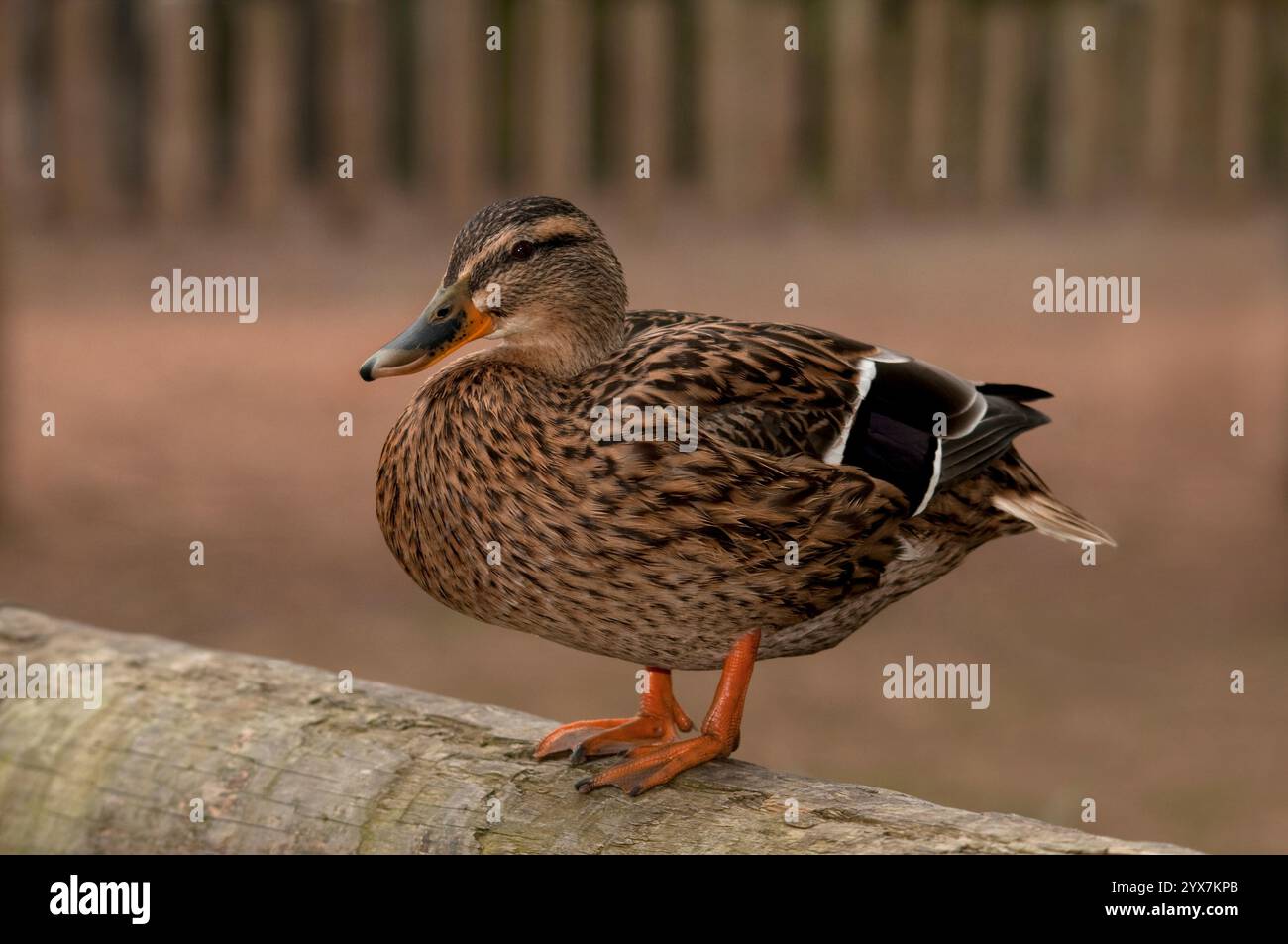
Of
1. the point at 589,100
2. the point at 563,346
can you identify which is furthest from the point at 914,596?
the point at 563,346

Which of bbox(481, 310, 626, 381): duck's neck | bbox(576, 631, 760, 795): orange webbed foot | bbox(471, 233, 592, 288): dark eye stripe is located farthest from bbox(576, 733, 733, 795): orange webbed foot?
bbox(471, 233, 592, 288): dark eye stripe

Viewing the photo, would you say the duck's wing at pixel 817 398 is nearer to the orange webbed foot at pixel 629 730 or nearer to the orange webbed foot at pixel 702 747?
the orange webbed foot at pixel 702 747

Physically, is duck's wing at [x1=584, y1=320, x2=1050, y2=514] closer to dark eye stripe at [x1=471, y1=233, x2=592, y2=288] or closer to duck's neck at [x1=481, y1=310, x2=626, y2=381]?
duck's neck at [x1=481, y1=310, x2=626, y2=381]

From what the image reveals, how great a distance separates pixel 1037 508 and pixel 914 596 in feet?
16.1

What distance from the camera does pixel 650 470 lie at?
107 inches

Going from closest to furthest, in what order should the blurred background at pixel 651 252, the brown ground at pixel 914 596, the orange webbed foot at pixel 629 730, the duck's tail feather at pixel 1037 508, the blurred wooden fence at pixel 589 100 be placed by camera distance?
1. the orange webbed foot at pixel 629 730
2. the duck's tail feather at pixel 1037 508
3. the brown ground at pixel 914 596
4. the blurred background at pixel 651 252
5. the blurred wooden fence at pixel 589 100

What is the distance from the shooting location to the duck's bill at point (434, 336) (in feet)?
8.35

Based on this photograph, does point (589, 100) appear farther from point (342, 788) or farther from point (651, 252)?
point (342, 788)

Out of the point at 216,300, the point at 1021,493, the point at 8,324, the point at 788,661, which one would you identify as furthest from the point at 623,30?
the point at 1021,493

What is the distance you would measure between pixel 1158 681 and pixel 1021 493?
4218 mm

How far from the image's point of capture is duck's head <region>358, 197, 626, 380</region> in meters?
2.67

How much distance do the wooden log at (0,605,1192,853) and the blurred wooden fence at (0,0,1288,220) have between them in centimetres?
825

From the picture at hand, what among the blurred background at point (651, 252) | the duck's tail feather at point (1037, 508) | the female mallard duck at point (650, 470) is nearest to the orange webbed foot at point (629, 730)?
the female mallard duck at point (650, 470)

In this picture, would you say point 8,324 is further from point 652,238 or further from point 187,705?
point 187,705
